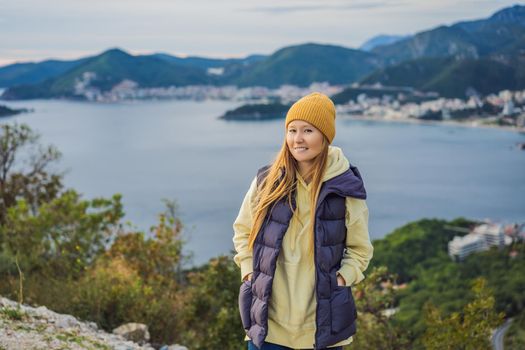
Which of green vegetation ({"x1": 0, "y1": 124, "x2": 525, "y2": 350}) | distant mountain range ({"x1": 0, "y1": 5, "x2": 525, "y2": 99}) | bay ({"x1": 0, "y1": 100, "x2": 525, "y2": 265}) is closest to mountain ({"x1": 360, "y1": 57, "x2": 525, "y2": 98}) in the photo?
distant mountain range ({"x1": 0, "y1": 5, "x2": 525, "y2": 99})

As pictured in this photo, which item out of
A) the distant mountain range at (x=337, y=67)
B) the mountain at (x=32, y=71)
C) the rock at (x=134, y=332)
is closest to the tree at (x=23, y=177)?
the rock at (x=134, y=332)

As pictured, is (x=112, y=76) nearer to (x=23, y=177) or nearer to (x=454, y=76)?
(x=454, y=76)

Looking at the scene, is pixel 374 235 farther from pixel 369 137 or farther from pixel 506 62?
pixel 506 62

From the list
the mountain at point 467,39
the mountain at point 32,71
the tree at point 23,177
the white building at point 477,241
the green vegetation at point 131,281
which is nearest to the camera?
the green vegetation at point 131,281

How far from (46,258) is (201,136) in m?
40.4

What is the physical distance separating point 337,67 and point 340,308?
84613mm

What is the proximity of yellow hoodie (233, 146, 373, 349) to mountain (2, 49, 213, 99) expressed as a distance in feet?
230

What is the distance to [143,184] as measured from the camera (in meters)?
28.4

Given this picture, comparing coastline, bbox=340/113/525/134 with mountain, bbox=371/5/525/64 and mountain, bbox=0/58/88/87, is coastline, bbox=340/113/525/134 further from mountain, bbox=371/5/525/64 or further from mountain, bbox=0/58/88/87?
mountain, bbox=0/58/88/87

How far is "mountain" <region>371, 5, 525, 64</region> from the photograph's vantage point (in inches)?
2756

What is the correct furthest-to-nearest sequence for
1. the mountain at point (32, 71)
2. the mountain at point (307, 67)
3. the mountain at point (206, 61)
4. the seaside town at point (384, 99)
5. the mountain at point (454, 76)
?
the mountain at point (206, 61) → the mountain at point (307, 67) → the mountain at point (32, 71) → the mountain at point (454, 76) → the seaside town at point (384, 99)

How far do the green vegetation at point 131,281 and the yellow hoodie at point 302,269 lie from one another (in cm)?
101

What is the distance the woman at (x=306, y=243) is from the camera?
119 centimetres

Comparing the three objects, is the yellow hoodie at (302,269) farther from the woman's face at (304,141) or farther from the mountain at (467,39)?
the mountain at (467,39)
